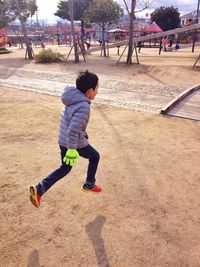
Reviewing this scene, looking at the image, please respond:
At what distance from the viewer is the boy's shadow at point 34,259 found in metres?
2.82

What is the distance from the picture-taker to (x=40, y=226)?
336cm

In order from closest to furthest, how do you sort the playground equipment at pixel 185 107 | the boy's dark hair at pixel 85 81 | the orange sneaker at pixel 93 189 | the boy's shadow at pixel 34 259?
the boy's shadow at pixel 34 259, the boy's dark hair at pixel 85 81, the orange sneaker at pixel 93 189, the playground equipment at pixel 185 107

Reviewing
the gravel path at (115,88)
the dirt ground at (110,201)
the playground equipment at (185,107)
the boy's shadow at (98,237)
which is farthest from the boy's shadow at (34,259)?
the gravel path at (115,88)

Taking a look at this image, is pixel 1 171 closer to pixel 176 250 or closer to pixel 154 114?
pixel 176 250

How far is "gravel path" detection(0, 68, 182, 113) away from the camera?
29.0ft

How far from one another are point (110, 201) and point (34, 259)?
1.34 metres

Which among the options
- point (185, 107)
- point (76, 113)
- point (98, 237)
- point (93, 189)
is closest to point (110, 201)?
point (93, 189)

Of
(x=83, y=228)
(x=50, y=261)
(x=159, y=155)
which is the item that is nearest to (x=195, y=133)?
(x=159, y=155)

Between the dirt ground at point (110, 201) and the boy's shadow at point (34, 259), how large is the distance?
0.01m

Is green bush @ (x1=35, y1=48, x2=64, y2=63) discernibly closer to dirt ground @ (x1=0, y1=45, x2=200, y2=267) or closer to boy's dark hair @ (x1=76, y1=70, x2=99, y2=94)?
dirt ground @ (x1=0, y1=45, x2=200, y2=267)

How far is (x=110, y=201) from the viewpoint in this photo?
388 cm

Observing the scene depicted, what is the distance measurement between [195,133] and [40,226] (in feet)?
14.2

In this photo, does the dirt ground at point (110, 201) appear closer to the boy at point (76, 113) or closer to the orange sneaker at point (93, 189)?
the orange sneaker at point (93, 189)

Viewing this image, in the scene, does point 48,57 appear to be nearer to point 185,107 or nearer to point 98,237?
point 185,107
